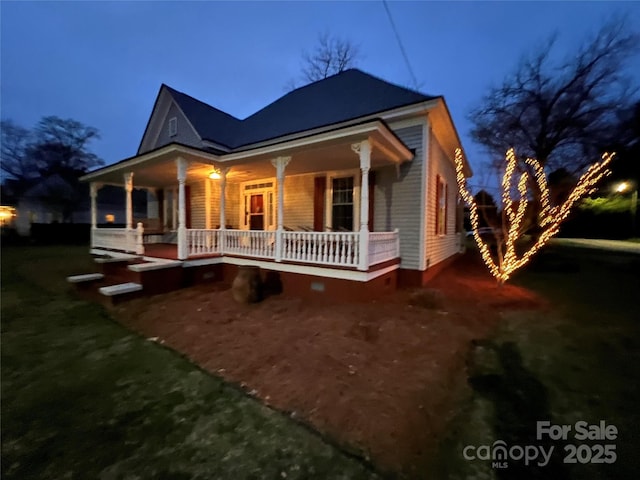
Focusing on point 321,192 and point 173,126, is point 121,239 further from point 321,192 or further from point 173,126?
point 321,192

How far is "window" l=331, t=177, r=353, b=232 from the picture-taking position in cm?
813

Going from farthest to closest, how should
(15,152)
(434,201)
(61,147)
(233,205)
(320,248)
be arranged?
(61,147) → (15,152) → (233,205) → (434,201) → (320,248)

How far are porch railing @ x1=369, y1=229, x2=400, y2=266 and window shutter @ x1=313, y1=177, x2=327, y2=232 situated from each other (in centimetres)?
224

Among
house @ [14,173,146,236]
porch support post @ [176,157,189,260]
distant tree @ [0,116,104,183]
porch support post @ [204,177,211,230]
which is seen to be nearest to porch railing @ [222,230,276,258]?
porch support post @ [176,157,189,260]

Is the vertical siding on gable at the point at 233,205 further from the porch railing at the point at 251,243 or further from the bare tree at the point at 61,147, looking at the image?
the bare tree at the point at 61,147

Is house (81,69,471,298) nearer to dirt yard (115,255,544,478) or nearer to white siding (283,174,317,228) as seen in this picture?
white siding (283,174,317,228)

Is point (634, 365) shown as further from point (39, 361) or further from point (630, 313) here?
point (39, 361)

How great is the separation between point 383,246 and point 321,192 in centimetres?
284

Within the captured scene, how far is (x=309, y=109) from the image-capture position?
33.3ft

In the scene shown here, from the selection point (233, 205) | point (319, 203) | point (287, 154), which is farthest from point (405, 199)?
point (233, 205)

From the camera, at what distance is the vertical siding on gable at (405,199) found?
7133 millimetres

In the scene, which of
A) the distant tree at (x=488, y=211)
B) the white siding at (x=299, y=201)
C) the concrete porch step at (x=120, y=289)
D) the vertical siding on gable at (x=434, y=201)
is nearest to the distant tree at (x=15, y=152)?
the concrete porch step at (x=120, y=289)

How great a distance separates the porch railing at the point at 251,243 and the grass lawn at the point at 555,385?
4.88 metres

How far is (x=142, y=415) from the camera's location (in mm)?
2744
